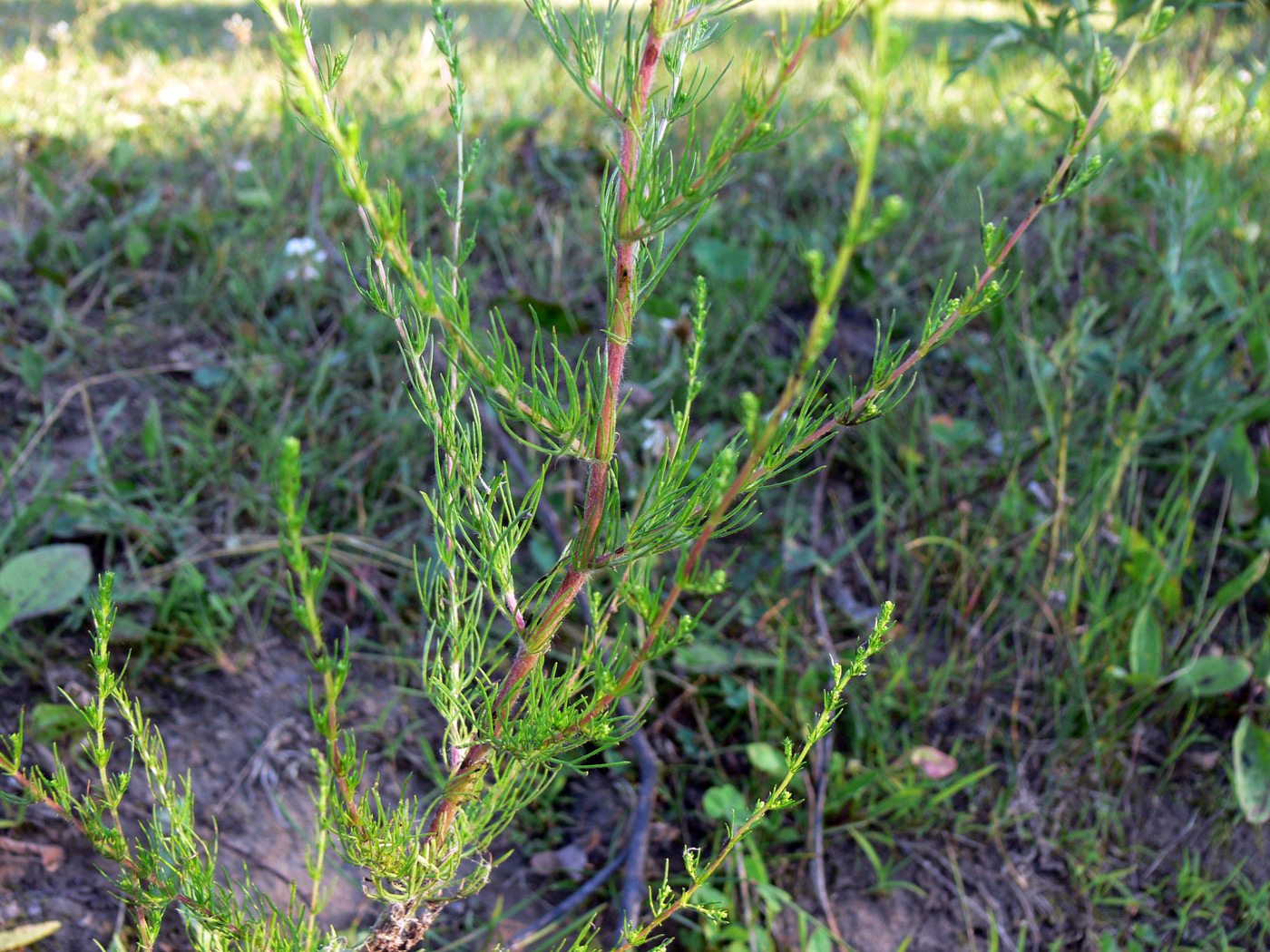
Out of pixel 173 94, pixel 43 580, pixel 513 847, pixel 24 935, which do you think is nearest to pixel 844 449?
pixel 513 847

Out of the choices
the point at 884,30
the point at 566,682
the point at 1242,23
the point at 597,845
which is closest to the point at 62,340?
the point at 597,845

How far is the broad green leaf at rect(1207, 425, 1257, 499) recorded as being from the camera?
6.80 feet

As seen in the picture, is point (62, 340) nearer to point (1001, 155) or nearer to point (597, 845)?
point (597, 845)

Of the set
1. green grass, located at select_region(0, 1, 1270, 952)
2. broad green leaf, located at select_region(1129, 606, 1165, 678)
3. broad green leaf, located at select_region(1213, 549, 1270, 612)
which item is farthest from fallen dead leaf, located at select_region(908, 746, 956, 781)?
broad green leaf, located at select_region(1213, 549, 1270, 612)

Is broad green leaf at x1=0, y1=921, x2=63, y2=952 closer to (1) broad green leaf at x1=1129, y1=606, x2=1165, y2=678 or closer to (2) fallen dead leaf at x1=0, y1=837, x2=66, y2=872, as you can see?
(2) fallen dead leaf at x1=0, y1=837, x2=66, y2=872

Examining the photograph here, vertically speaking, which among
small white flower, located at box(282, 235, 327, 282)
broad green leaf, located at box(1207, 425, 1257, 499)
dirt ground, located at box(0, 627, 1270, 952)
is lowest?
dirt ground, located at box(0, 627, 1270, 952)

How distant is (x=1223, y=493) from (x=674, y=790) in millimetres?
1504

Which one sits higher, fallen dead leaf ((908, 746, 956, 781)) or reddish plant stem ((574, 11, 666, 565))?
reddish plant stem ((574, 11, 666, 565))

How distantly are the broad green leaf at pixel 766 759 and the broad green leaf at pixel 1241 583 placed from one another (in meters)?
1.02

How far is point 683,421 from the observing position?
904mm

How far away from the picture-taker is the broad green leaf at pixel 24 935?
4.06 feet

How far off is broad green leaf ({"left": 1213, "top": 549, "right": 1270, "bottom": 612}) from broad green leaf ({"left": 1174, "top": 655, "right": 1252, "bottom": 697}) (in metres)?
0.14

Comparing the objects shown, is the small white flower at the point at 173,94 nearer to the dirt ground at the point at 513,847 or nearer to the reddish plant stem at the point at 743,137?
the dirt ground at the point at 513,847

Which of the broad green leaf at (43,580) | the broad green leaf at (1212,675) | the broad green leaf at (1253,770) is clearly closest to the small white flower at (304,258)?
the broad green leaf at (43,580)
